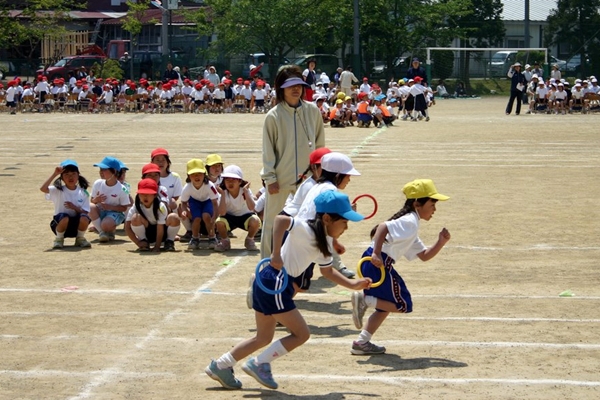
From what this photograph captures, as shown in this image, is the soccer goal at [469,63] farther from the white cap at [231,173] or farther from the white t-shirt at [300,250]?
the white t-shirt at [300,250]

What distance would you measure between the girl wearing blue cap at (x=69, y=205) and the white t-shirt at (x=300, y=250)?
6181mm

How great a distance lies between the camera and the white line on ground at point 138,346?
689cm

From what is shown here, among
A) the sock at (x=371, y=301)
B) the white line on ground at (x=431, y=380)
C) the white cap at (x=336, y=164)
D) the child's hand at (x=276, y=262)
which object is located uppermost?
the white cap at (x=336, y=164)

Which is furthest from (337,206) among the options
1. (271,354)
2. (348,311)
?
(348,311)

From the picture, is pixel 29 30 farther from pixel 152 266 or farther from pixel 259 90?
pixel 152 266

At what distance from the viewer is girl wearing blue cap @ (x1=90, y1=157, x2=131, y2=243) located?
42.0 feet

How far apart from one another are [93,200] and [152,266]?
6.59 feet

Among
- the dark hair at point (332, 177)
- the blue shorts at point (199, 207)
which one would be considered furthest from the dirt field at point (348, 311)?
the dark hair at point (332, 177)

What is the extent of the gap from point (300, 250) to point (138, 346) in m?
1.90

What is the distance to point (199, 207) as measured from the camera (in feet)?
40.2

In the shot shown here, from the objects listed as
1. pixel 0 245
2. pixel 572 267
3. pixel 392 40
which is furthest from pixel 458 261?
pixel 392 40

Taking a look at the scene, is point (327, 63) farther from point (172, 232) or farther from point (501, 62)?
point (172, 232)

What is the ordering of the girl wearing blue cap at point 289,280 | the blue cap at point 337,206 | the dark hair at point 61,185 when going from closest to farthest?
the blue cap at point 337,206 < the girl wearing blue cap at point 289,280 < the dark hair at point 61,185

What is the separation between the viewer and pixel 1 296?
9.79 m
